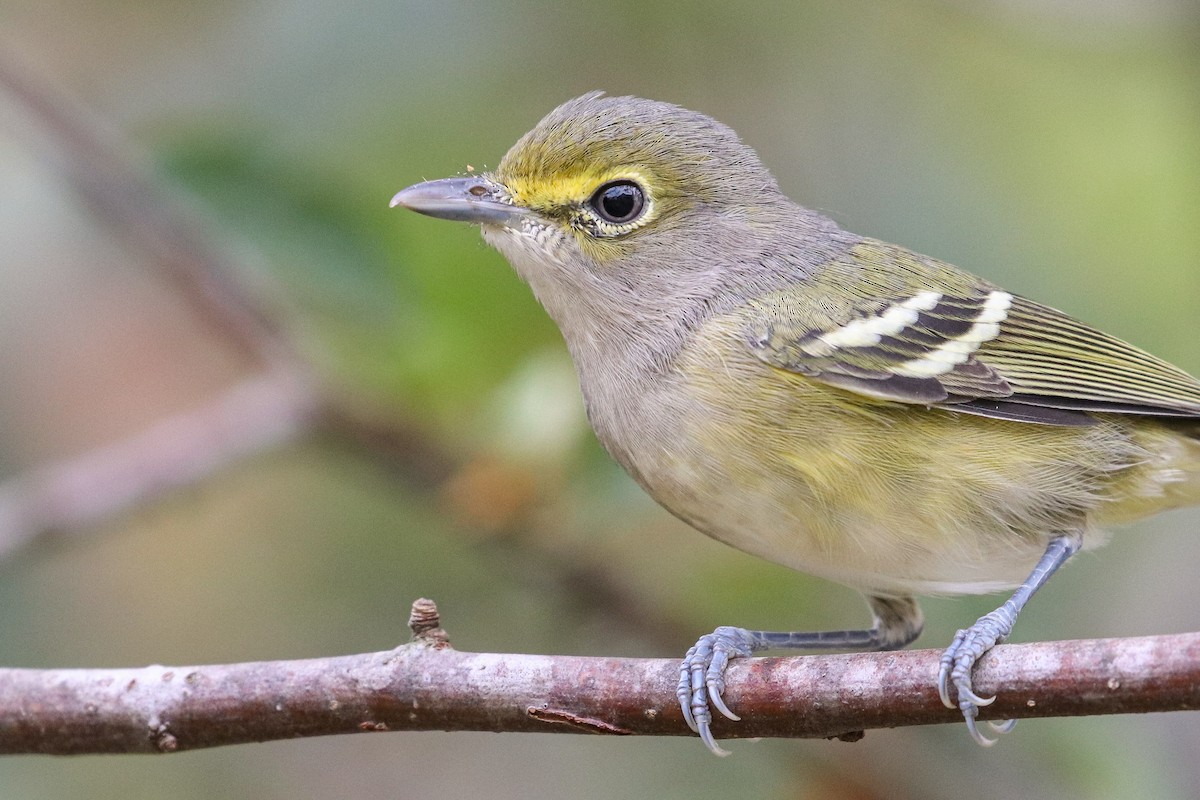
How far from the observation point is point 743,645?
3.55m

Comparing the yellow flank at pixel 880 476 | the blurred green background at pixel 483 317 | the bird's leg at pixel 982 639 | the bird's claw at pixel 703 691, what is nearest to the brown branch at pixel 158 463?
the blurred green background at pixel 483 317

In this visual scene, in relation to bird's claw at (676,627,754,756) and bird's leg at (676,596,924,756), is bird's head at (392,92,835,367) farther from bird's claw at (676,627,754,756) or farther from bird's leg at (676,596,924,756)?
bird's claw at (676,627,754,756)

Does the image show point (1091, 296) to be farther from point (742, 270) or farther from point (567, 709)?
point (567, 709)

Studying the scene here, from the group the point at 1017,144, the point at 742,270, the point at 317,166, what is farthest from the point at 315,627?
the point at 1017,144

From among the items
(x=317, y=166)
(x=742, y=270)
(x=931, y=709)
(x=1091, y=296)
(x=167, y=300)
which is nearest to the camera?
(x=931, y=709)

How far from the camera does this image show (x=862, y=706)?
2910 millimetres

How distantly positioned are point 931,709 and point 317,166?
2.77 metres

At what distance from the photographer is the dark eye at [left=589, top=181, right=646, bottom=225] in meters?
4.00

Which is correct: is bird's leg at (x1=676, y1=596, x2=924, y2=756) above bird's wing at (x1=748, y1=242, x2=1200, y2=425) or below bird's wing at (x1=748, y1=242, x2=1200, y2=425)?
below

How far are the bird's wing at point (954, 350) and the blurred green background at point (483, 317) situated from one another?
759mm

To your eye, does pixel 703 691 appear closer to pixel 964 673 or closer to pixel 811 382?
pixel 964 673

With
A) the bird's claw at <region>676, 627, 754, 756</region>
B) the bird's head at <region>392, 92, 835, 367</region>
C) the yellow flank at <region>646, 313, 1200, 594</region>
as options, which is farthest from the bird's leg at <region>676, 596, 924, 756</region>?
the bird's head at <region>392, 92, 835, 367</region>

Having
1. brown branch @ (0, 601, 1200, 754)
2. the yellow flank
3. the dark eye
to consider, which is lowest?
brown branch @ (0, 601, 1200, 754)

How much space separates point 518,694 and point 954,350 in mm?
1721
